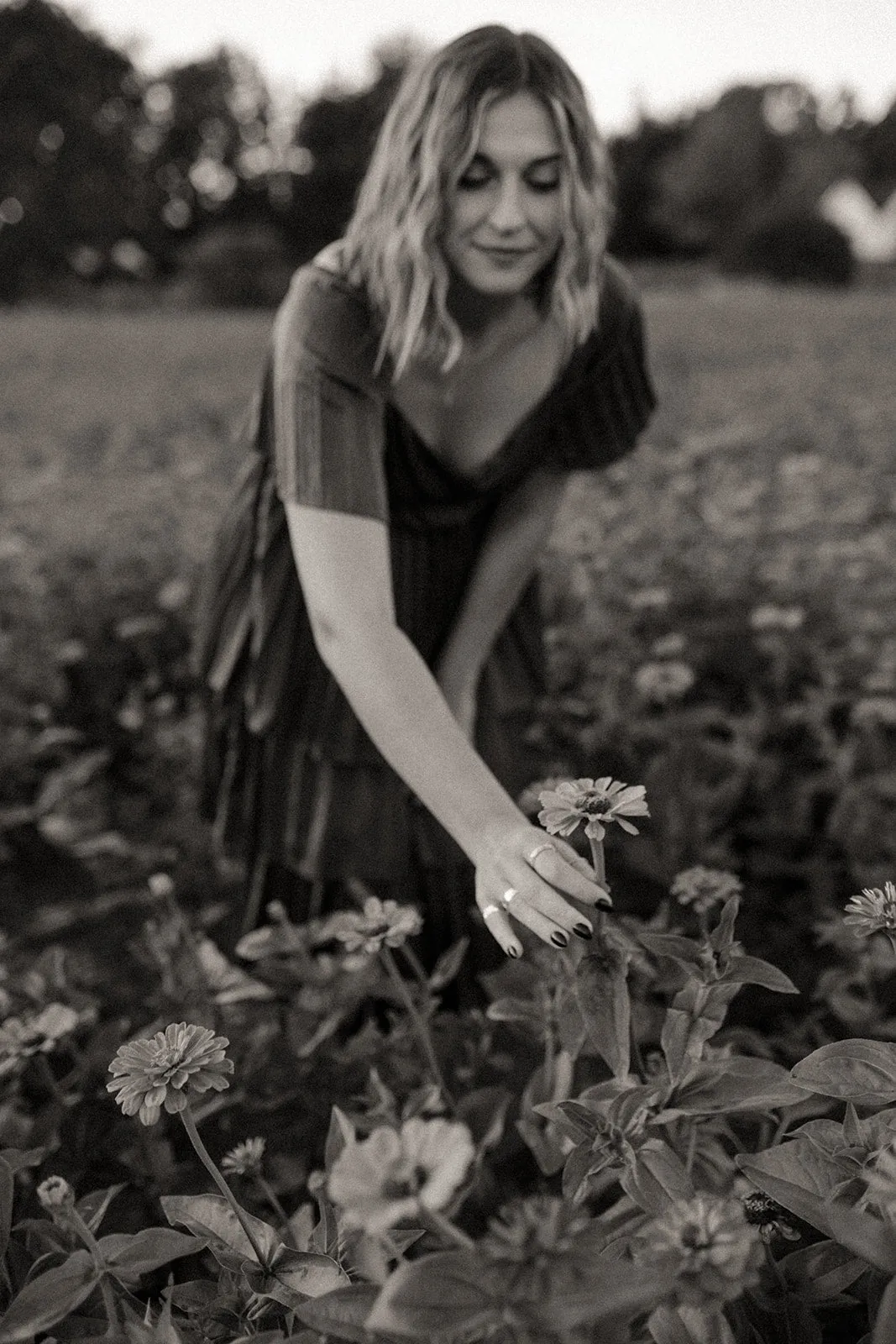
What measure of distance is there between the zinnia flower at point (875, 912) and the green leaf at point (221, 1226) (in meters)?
0.35

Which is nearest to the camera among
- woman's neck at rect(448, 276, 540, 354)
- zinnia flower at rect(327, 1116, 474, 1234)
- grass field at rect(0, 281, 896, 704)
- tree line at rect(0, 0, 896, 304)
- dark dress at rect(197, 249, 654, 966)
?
zinnia flower at rect(327, 1116, 474, 1234)

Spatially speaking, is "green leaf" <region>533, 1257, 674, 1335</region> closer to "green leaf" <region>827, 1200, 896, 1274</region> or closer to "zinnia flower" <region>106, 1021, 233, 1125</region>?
"green leaf" <region>827, 1200, 896, 1274</region>

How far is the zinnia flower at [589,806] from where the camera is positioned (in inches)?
26.2

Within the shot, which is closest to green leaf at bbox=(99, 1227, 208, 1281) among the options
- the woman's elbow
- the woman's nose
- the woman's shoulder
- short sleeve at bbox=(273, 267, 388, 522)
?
the woman's elbow

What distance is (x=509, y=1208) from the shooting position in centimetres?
50

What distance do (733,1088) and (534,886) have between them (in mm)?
156

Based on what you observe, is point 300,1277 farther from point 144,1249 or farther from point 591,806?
point 591,806

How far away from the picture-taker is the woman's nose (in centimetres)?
114

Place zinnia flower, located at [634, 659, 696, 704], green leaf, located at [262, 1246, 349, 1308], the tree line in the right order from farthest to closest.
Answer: the tree line < zinnia flower, located at [634, 659, 696, 704] < green leaf, located at [262, 1246, 349, 1308]

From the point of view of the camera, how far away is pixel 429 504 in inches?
56.3

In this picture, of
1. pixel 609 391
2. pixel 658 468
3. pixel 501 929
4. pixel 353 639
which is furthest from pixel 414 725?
pixel 658 468

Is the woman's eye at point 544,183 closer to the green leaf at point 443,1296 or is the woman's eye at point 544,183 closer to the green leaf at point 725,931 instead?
the green leaf at point 725,931

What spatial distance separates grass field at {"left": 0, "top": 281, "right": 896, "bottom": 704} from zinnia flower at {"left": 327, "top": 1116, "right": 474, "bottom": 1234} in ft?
5.89

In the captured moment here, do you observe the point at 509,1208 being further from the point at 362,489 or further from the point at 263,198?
the point at 263,198
